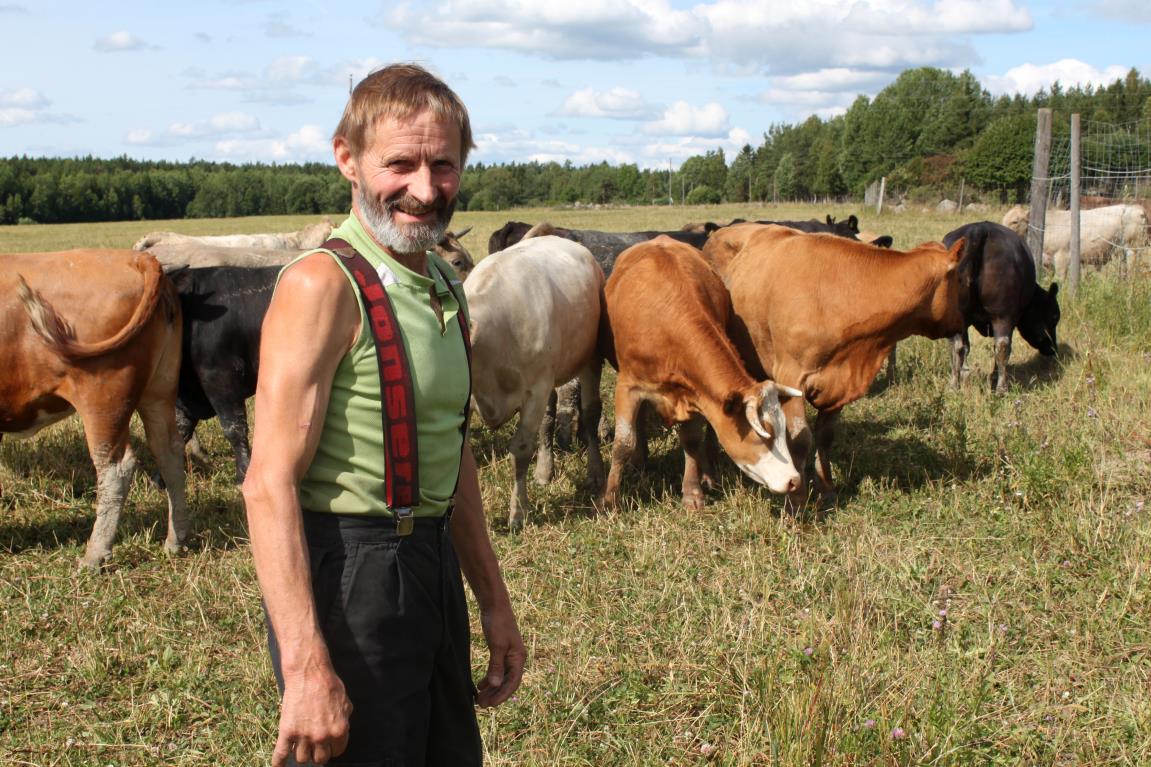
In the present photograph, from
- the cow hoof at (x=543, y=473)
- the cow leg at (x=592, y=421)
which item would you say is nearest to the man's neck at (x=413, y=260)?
the cow leg at (x=592, y=421)

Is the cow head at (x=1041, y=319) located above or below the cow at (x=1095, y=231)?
below

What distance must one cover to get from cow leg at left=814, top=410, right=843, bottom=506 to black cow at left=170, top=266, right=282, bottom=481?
4.37 meters

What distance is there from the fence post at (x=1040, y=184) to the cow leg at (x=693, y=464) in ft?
26.7

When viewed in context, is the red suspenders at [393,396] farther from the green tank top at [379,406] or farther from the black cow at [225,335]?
the black cow at [225,335]

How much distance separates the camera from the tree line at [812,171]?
217 feet

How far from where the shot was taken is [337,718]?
2023 millimetres

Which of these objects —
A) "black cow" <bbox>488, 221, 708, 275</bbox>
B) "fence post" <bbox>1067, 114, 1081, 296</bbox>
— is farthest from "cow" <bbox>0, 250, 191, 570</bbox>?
"fence post" <bbox>1067, 114, 1081, 296</bbox>

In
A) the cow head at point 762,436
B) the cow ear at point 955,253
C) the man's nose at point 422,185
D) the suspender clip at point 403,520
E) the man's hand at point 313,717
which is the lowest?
the cow head at point 762,436

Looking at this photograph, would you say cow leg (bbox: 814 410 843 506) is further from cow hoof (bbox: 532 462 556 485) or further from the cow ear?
cow hoof (bbox: 532 462 556 485)

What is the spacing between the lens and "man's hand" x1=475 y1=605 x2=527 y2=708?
281 centimetres

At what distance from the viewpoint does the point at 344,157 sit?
2.39 meters

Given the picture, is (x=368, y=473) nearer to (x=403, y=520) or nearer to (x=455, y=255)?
(x=403, y=520)

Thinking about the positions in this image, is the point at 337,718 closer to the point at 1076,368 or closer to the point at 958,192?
the point at 1076,368

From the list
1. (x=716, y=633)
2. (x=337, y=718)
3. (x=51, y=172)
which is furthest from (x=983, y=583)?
(x=51, y=172)
